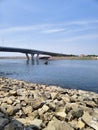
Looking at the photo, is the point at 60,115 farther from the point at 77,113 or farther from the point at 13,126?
the point at 13,126

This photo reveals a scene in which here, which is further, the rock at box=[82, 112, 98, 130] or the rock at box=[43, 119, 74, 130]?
the rock at box=[82, 112, 98, 130]

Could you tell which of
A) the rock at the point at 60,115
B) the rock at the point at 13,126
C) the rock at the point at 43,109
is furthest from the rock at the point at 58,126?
the rock at the point at 43,109

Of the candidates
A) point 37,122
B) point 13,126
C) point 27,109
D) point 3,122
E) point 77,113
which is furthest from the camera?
point 27,109

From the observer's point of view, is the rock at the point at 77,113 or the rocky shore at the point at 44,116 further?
the rock at the point at 77,113

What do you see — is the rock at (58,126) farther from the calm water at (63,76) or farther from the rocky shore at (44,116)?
the calm water at (63,76)

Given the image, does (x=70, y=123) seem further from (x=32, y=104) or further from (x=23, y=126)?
(x=32, y=104)

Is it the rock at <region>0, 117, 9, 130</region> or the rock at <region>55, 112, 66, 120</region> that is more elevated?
the rock at <region>0, 117, 9, 130</region>

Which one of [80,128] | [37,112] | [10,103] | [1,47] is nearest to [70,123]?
[80,128]

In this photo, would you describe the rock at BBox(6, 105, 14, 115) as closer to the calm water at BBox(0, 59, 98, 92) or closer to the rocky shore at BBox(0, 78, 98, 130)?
the rocky shore at BBox(0, 78, 98, 130)

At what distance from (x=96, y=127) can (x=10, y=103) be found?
4.90 m

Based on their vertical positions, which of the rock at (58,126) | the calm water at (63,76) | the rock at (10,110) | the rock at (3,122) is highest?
the rock at (3,122)

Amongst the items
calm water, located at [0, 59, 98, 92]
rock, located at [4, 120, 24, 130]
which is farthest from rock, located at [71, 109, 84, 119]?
calm water, located at [0, 59, 98, 92]

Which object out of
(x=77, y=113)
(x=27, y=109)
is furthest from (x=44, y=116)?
(x=77, y=113)

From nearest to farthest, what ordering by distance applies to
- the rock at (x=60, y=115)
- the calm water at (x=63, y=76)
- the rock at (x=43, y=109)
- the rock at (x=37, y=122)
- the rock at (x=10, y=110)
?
the rock at (x=37, y=122)
the rock at (x=60, y=115)
the rock at (x=43, y=109)
the rock at (x=10, y=110)
the calm water at (x=63, y=76)
